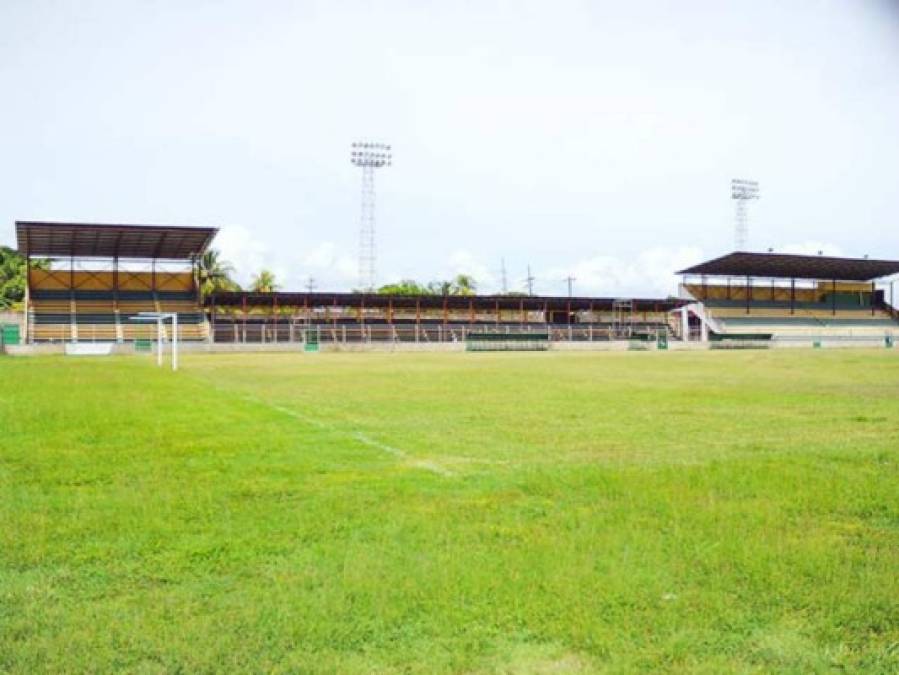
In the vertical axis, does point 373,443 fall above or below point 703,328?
above

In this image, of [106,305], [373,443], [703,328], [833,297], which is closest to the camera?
[373,443]

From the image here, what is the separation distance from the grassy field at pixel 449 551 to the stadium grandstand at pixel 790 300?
70.5m

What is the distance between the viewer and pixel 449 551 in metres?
5.09

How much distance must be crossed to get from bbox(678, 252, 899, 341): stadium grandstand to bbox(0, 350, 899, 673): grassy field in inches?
2776

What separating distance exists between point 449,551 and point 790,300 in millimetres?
93617

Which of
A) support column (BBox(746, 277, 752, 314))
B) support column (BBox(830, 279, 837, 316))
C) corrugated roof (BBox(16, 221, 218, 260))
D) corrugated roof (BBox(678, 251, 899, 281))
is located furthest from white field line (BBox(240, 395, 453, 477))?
support column (BBox(830, 279, 837, 316))

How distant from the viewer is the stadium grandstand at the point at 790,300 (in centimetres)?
8025

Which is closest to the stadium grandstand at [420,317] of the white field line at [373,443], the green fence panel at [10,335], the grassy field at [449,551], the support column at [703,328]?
the support column at [703,328]

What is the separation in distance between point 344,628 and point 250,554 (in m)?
1.46

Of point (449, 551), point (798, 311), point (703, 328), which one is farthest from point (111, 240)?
point (798, 311)

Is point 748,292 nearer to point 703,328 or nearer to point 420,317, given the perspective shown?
point 703,328

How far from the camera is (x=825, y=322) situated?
8700cm

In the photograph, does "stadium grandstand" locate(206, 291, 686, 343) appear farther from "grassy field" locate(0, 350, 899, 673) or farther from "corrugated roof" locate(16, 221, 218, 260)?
"grassy field" locate(0, 350, 899, 673)

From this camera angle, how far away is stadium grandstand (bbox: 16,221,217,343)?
60312 mm
